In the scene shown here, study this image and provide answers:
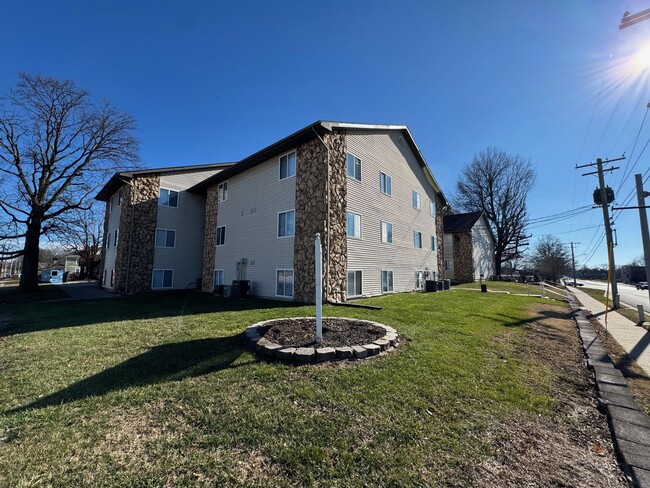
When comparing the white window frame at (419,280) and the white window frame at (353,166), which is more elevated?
the white window frame at (353,166)

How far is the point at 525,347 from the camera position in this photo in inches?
245

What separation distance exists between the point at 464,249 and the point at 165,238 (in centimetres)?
2742

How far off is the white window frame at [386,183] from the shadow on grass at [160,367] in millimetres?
11979

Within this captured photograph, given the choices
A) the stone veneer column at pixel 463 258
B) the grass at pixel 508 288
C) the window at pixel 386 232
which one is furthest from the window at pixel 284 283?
the stone veneer column at pixel 463 258

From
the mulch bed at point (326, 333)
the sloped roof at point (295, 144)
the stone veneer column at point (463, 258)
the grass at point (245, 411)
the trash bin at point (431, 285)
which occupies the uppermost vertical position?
the sloped roof at point (295, 144)

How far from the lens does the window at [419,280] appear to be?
18422mm

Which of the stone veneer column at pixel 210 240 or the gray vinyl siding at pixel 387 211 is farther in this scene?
the stone veneer column at pixel 210 240

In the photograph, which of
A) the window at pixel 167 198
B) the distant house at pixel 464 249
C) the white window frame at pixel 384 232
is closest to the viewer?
the white window frame at pixel 384 232

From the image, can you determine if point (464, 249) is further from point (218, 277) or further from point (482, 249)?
point (218, 277)

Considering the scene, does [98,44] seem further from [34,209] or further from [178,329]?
[34,209]

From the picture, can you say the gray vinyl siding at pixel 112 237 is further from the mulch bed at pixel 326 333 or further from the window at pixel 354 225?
the mulch bed at pixel 326 333

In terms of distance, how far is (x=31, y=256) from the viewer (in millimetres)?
18516

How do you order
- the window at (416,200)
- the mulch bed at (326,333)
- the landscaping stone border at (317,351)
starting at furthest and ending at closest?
the window at (416,200), the mulch bed at (326,333), the landscaping stone border at (317,351)

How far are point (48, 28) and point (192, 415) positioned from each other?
1290 cm
